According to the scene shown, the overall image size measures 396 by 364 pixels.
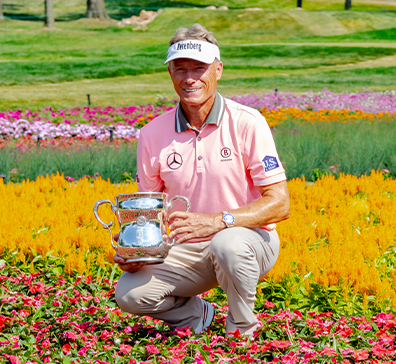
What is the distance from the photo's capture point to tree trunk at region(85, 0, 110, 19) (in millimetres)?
29875

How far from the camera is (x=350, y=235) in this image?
4.73 meters

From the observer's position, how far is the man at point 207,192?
10.0 feet

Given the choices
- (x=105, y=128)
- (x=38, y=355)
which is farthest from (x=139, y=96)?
(x=38, y=355)

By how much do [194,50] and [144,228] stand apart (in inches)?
38.5

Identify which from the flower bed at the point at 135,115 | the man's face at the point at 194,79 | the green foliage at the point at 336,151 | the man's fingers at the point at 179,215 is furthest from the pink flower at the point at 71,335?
the flower bed at the point at 135,115

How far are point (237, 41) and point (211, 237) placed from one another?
25.5m

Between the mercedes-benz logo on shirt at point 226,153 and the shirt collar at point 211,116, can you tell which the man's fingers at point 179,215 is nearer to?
the mercedes-benz logo on shirt at point 226,153

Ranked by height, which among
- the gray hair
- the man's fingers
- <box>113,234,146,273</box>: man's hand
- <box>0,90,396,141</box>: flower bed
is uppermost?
the gray hair

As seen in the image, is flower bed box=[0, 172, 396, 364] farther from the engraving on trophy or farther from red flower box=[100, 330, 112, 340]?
the engraving on trophy

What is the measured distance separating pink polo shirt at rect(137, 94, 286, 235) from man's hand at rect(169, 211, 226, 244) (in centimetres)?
20

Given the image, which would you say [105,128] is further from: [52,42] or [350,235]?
[52,42]

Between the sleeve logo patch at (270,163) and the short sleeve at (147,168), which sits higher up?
the sleeve logo patch at (270,163)

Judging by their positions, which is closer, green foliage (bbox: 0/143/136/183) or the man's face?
the man's face

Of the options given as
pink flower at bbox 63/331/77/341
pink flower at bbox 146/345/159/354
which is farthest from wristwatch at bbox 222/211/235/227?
pink flower at bbox 63/331/77/341
